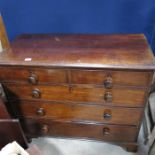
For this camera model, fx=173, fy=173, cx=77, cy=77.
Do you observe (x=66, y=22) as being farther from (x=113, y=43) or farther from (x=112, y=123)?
(x=112, y=123)

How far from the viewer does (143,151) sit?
1.50 metres

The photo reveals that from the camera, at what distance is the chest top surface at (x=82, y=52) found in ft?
3.37

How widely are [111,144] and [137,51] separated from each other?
897 mm

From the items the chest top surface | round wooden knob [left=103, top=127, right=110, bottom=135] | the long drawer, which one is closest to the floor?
round wooden knob [left=103, top=127, right=110, bottom=135]

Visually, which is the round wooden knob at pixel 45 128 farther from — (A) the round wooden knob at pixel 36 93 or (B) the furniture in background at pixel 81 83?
(A) the round wooden knob at pixel 36 93

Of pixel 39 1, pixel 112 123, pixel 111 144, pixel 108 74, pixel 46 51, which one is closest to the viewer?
pixel 108 74

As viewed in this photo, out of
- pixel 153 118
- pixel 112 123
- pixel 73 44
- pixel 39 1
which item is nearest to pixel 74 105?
pixel 112 123

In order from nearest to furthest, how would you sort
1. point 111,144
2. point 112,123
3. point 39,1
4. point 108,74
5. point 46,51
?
1. point 108,74
2. point 46,51
3. point 112,123
4. point 39,1
5. point 111,144

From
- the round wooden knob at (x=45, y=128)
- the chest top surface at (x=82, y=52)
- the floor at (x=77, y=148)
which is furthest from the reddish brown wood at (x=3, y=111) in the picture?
the floor at (x=77, y=148)

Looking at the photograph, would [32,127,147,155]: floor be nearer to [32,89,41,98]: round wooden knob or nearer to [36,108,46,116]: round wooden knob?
[36,108,46,116]: round wooden knob

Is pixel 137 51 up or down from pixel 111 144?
up

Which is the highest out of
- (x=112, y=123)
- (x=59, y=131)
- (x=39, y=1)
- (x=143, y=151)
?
(x=39, y=1)

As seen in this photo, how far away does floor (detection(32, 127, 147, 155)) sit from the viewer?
4.94 ft

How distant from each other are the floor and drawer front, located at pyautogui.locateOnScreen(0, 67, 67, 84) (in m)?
0.72
